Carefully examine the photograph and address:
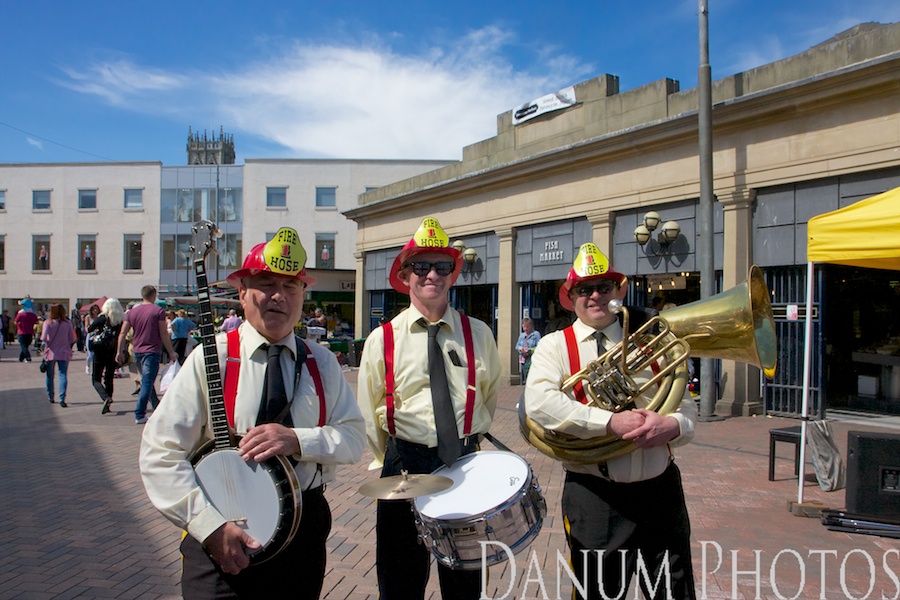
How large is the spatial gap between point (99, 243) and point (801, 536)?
42.3 meters

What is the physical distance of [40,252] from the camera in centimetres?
3916

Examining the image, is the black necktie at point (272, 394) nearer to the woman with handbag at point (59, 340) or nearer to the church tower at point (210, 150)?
the woman with handbag at point (59, 340)

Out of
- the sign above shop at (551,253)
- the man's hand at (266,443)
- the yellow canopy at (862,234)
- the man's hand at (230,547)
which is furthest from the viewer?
the sign above shop at (551,253)

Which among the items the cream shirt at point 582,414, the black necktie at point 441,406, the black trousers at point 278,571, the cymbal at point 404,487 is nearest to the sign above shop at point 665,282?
the cream shirt at point 582,414

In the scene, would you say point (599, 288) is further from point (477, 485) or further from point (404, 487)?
point (404, 487)

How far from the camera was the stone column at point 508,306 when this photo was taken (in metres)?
15.2

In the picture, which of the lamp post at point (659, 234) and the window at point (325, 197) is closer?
the lamp post at point (659, 234)

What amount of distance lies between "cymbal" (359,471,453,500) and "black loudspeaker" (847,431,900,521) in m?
4.26

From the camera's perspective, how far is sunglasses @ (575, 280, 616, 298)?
10.3ft

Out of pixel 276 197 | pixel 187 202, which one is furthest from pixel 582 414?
pixel 187 202

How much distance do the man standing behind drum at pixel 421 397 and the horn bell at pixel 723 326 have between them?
37.3 inches

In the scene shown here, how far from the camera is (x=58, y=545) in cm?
477

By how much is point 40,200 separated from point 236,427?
45323 mm

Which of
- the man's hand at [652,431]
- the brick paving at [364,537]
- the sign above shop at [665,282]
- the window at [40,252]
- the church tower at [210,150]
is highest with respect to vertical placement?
the church tower at [210,150]
